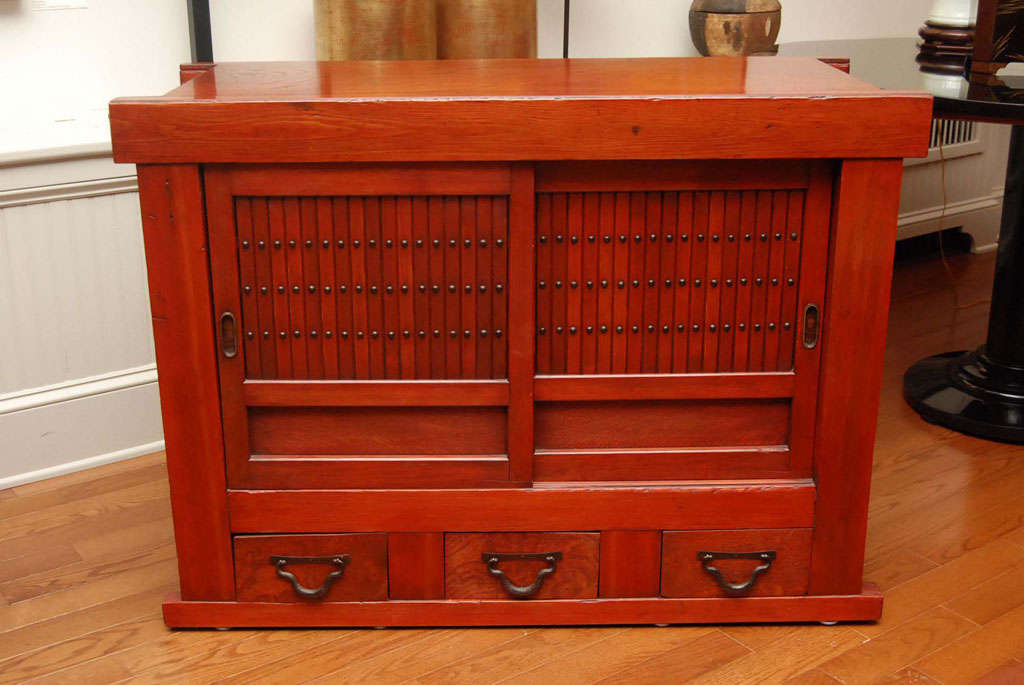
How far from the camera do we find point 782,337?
5.80 ft

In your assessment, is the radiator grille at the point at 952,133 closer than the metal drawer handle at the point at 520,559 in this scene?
No

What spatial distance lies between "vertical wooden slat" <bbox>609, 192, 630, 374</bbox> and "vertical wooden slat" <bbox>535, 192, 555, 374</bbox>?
0.10m

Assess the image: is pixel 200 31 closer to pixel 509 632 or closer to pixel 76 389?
pixel 76 389

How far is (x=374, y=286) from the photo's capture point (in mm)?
1732

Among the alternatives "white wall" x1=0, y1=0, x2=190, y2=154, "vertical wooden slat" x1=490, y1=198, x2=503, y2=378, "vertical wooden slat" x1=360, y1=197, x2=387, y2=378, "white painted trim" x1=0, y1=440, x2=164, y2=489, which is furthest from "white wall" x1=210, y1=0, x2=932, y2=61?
"vertical wooden slat" x1=490, y1=198, x2=503, y2=378

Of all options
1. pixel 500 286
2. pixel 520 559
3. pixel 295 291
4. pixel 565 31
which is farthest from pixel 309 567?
pixel 565 31

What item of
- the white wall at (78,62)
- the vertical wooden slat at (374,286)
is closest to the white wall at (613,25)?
the white wall at (78,62)

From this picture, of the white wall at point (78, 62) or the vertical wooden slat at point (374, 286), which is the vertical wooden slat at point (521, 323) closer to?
the vertical wooden slat at point (374, 286)

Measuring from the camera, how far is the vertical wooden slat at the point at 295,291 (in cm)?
169

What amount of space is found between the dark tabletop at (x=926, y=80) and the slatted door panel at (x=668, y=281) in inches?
25.1

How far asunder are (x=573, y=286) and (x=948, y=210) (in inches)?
106

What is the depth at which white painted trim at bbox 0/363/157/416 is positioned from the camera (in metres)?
2.36

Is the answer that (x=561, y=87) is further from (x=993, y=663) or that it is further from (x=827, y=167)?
(x=993, y=663)

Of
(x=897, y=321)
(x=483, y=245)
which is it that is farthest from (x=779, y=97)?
(x=897, y=321)
